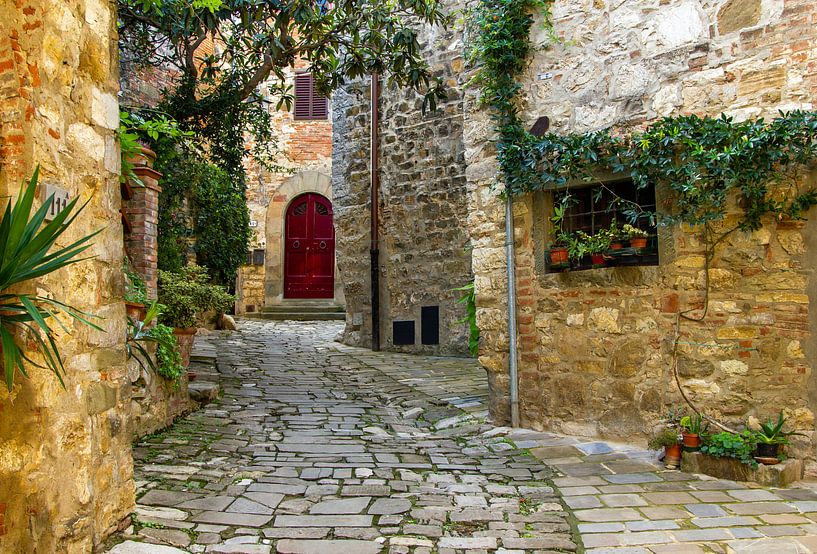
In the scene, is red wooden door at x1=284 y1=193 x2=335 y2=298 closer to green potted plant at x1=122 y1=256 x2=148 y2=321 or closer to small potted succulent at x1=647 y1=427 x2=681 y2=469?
green potted plant at x1=122 y1=256 x2=148 y2=321

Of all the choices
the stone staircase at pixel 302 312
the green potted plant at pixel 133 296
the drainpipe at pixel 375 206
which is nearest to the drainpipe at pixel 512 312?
the green potted plant at pixel 133 296

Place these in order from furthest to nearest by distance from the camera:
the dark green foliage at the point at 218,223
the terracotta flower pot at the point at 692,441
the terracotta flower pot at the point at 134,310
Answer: the dark green foliage at the point at 218,223, the terracotta flower pot at the point at 134,310, the terracotta flower pot at the point at 692,441

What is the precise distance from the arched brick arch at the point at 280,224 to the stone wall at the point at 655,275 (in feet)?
34.3

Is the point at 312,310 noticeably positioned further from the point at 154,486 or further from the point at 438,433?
the point at 154,486

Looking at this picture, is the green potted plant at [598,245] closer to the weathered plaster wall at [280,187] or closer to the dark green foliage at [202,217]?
the dark green foliage at [202,217]

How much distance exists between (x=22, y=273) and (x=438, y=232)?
7.92 meters

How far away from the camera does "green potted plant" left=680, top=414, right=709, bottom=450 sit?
4.41 meters

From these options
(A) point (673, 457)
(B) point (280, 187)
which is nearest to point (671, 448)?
(A) point (673, 457)

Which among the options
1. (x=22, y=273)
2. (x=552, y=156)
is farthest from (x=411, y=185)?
(x=22, y=273)

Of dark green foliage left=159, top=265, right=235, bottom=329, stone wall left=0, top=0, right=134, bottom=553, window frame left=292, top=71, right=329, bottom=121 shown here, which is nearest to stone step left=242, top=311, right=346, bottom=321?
window frame left=292, top=71, right=329, bottom=121

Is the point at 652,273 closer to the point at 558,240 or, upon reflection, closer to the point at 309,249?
the point at 558,240

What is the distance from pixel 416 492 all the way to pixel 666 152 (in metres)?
2.78

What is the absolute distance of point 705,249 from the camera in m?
4.68

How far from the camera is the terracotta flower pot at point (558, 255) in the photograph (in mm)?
5191
